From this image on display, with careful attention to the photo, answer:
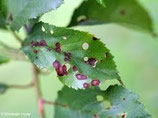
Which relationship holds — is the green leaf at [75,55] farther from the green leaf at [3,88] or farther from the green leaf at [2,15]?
the green leaf at [3,88]

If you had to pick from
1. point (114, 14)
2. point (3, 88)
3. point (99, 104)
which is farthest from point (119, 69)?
point (99, 104)

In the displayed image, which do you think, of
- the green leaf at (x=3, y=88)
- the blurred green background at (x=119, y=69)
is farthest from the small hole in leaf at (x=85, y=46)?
the blurred green background at (x=119, y=69)

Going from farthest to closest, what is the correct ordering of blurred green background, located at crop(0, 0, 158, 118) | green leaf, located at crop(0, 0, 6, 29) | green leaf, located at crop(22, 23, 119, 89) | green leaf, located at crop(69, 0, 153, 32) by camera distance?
1. blurred green background, located at crop(0, 0, 158, 118)
2. green leaf, located at crop(69, 0, 153, 32)
3. green leaf, located at crop(0, 0, 6, 29)
4. green leaf, located at crop(22, 23, 119, 89)

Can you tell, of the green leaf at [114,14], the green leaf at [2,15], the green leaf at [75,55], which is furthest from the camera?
the green leaf at [114,14]

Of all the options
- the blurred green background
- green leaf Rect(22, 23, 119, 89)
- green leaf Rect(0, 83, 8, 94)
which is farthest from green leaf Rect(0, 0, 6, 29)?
the blurred green background

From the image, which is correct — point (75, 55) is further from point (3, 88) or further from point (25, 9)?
point (3, 88)

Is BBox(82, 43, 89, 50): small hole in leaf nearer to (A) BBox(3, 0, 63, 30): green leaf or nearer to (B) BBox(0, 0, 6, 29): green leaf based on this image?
(A) BBox(3, 0, 63, 30): green leaf

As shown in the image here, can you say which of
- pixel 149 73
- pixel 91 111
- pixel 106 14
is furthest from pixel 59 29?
pixel 149 73
